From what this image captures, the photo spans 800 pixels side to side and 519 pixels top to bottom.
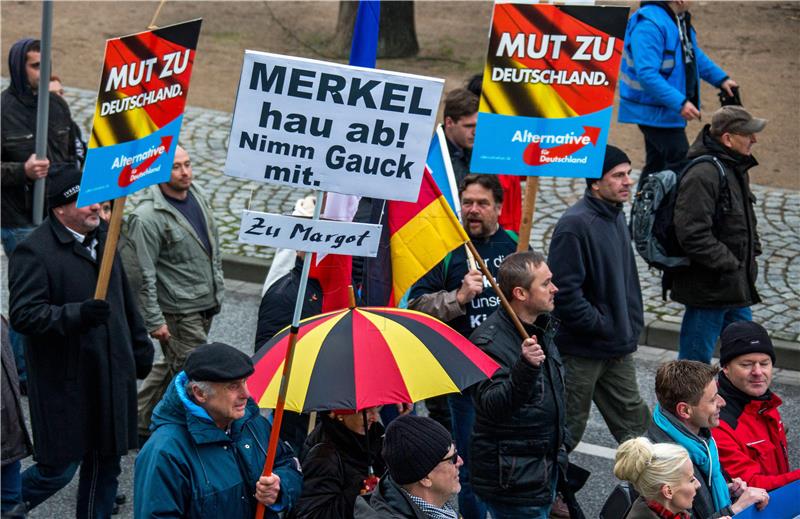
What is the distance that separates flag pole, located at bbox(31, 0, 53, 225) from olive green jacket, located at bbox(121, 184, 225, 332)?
115 centimetres

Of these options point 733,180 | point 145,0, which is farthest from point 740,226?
point 145,0

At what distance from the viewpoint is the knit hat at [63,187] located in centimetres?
587

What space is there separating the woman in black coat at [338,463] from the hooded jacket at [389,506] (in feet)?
1.42

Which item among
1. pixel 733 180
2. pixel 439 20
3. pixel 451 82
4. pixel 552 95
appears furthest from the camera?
pixel 439 20

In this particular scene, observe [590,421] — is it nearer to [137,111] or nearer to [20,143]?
[137,111]

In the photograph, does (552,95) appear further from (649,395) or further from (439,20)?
(439,20)

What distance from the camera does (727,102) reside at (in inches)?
384

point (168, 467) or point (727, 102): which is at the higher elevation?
point (727, 102)

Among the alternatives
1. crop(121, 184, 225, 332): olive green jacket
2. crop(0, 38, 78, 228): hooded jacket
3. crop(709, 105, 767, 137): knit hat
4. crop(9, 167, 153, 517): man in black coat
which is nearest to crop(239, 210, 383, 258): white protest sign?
crop(9, 167, 153, 517): man in black coat

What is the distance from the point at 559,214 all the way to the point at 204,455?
712 cm

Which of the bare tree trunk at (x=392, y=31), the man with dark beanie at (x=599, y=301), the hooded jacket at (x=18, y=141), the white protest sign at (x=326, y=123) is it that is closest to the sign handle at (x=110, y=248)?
the white protest sign at (x=326, y=123)

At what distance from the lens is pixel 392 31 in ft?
54.1

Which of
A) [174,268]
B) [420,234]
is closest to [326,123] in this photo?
[420,234]

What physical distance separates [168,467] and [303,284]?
85cm
